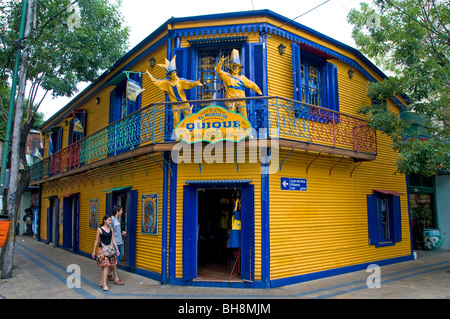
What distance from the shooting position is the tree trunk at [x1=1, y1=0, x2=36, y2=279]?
9.94 metres

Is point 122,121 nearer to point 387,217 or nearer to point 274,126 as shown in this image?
point 274,126

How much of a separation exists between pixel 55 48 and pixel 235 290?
32.6 feet

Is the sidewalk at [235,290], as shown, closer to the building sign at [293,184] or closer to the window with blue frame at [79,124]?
the building sign at [293,184]

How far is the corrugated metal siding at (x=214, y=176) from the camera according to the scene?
8.66m

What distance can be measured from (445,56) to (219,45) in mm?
7657

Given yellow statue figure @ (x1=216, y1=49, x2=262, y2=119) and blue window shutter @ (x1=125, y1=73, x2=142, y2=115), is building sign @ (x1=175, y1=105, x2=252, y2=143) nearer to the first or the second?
yellow statue figure @ (x1=216, y1=49, x2=262, y2=119)

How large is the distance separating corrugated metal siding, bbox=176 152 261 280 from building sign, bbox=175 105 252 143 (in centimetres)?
94

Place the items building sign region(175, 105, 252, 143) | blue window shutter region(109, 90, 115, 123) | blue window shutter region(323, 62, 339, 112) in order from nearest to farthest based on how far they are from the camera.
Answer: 1. building sign region(175, 105, 252, 143)
2. blue window shutter region(323, 62, 339, 112)
3. blue window shutter region(109, 90, 115, 123)

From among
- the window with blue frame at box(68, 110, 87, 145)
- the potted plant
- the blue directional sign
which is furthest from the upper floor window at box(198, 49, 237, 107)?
the potted plant

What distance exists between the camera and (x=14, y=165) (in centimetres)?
1023

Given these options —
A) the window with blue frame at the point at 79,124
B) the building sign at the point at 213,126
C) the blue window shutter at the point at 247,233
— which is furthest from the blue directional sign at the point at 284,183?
the window with blue frame at the point at 79,124

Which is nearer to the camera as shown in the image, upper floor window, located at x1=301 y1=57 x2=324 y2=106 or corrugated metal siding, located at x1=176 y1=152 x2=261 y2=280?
corrugated metal siding, located at x1=176 y1=152 x2=261 y2=280

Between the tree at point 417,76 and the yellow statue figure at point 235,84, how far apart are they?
13.9 ft
